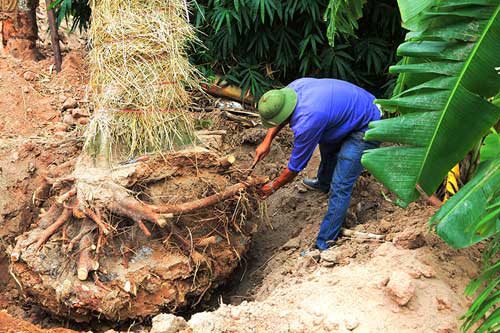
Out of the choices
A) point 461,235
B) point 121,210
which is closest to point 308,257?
point 121,210

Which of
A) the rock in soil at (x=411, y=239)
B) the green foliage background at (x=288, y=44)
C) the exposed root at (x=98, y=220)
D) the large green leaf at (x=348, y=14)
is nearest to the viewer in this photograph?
the rock in soil at (x=411, y=239)

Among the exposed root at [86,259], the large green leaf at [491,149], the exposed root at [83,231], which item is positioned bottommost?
the exposed root at [86,259]

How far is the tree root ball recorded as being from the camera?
3.90 metres

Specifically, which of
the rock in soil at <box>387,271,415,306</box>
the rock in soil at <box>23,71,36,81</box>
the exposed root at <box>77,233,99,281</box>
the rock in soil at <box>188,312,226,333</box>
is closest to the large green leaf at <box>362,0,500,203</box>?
the rock in soil at <box>387,271,415,306</box>

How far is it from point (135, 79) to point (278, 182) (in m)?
1.37

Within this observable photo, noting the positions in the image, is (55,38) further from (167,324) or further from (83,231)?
(167,324)

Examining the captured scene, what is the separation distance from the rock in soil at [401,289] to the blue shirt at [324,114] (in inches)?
52.7

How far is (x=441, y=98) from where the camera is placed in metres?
2.62

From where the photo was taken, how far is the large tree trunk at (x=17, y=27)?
6.54 meters

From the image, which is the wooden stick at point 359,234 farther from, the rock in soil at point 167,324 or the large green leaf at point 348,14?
the rock in soil at point 167,324

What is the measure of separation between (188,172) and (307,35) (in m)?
2.39

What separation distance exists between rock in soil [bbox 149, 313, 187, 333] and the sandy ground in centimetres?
11

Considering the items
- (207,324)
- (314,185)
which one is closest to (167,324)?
(207,324)

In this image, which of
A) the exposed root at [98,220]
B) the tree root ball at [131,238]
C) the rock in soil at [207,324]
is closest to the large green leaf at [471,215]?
the rock in soil at [207,324]
